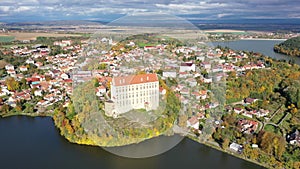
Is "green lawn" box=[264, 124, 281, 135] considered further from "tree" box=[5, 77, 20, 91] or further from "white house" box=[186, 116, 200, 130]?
"tree" box=[5, 77, 20, 91]

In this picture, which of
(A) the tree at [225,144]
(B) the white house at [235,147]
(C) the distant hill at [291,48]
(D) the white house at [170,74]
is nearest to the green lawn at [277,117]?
(B) the white house at [235,147]

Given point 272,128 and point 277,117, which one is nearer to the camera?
point 272,128

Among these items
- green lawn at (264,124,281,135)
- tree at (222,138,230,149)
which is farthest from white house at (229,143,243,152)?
green lawn at (264,124,281,135)

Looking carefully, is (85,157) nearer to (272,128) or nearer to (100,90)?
(100,90)

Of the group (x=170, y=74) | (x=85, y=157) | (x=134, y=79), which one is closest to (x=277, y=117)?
(x=170, y=74)

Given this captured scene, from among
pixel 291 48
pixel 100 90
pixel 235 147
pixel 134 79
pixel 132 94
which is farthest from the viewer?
pixel 291 48

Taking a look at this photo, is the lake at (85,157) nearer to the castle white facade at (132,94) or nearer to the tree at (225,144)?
the tree at (225,144)

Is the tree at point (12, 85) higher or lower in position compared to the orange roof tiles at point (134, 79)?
lower

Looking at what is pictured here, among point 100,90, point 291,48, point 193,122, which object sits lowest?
point 193,122
